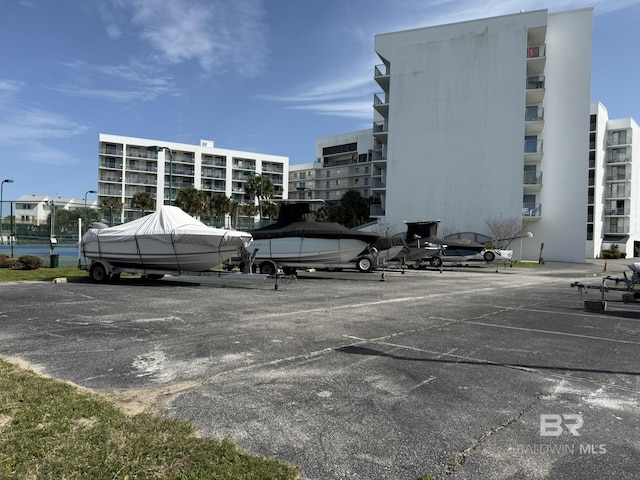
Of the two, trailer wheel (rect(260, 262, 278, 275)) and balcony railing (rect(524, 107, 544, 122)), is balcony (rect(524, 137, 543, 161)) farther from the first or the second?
trailer wheel (rect(260, 262, 278, 275))

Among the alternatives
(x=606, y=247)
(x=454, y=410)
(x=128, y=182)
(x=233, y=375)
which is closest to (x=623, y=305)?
(x=454, y=410)

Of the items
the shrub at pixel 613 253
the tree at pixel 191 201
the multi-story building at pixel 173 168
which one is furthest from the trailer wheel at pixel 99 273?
the shrub at pixel 613 253

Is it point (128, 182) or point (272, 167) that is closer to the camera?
point (128, 182)

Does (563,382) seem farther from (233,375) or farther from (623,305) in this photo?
(623,305)

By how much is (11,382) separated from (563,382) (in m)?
6.07

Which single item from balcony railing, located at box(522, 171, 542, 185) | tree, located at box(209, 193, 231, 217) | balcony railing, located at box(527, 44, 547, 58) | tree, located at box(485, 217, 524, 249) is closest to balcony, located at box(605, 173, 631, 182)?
balcony railing, located at box(527, 44, 547, 58)

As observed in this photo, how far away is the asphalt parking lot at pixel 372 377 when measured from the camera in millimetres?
3555

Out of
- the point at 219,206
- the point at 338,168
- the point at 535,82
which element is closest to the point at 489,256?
the point at 535,82

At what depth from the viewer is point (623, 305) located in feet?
42.0

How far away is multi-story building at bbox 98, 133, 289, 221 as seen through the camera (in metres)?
87.6

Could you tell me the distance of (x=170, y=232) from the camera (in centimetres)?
1552

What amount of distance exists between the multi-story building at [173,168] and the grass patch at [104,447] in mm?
80152

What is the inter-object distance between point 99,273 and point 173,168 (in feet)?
266

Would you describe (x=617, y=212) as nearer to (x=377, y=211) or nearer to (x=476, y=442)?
(x=377, y=211)
